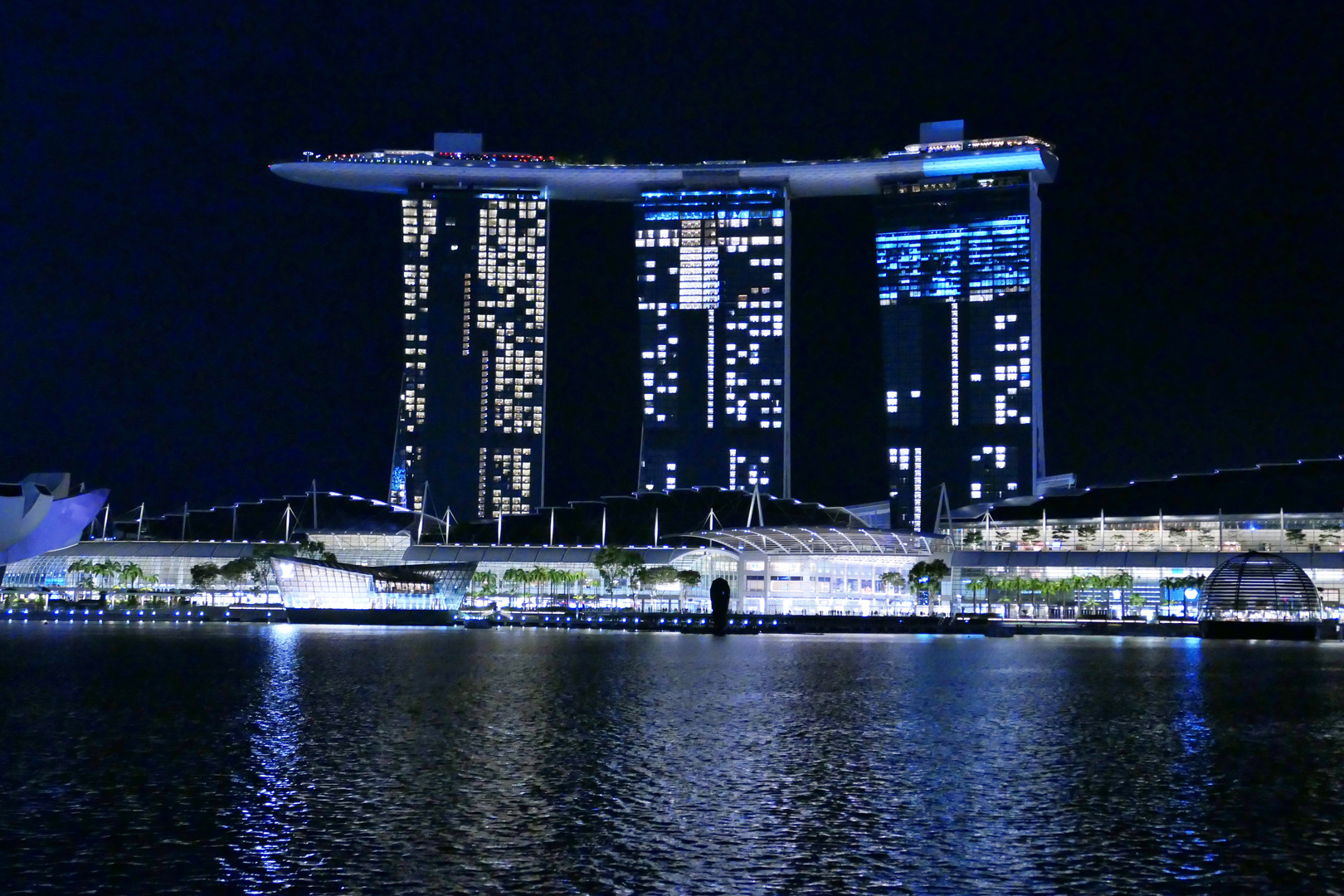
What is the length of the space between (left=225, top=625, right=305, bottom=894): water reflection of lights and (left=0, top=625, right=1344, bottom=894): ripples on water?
0.10 m

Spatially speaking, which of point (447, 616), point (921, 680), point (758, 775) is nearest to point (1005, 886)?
point (758, 775)

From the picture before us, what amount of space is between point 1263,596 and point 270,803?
391 feet

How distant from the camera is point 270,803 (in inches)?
1282

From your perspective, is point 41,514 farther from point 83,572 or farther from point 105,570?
point 83,572

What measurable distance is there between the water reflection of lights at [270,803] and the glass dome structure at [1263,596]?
98.8 metres

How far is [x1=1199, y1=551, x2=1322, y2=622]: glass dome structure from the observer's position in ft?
441

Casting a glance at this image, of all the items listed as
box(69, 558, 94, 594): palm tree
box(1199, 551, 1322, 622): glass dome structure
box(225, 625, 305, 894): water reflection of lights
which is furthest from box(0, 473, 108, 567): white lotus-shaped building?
box(1199, 551, 1322, 622): glass dome structure

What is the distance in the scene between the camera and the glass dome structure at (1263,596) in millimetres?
134375

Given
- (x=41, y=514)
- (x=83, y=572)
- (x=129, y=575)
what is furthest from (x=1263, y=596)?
(x=83, y=572)

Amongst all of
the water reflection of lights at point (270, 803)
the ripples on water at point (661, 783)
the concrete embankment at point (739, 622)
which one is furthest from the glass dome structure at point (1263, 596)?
the water reflection of lights at point (270, 803)

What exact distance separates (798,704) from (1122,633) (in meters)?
97.7

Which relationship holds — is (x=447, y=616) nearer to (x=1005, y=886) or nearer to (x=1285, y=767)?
(x=1285, y=767)

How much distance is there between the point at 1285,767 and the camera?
4009 centimetres

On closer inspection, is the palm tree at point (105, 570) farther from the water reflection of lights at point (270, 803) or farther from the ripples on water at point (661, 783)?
the water reflection of lights at point (270, 803)
